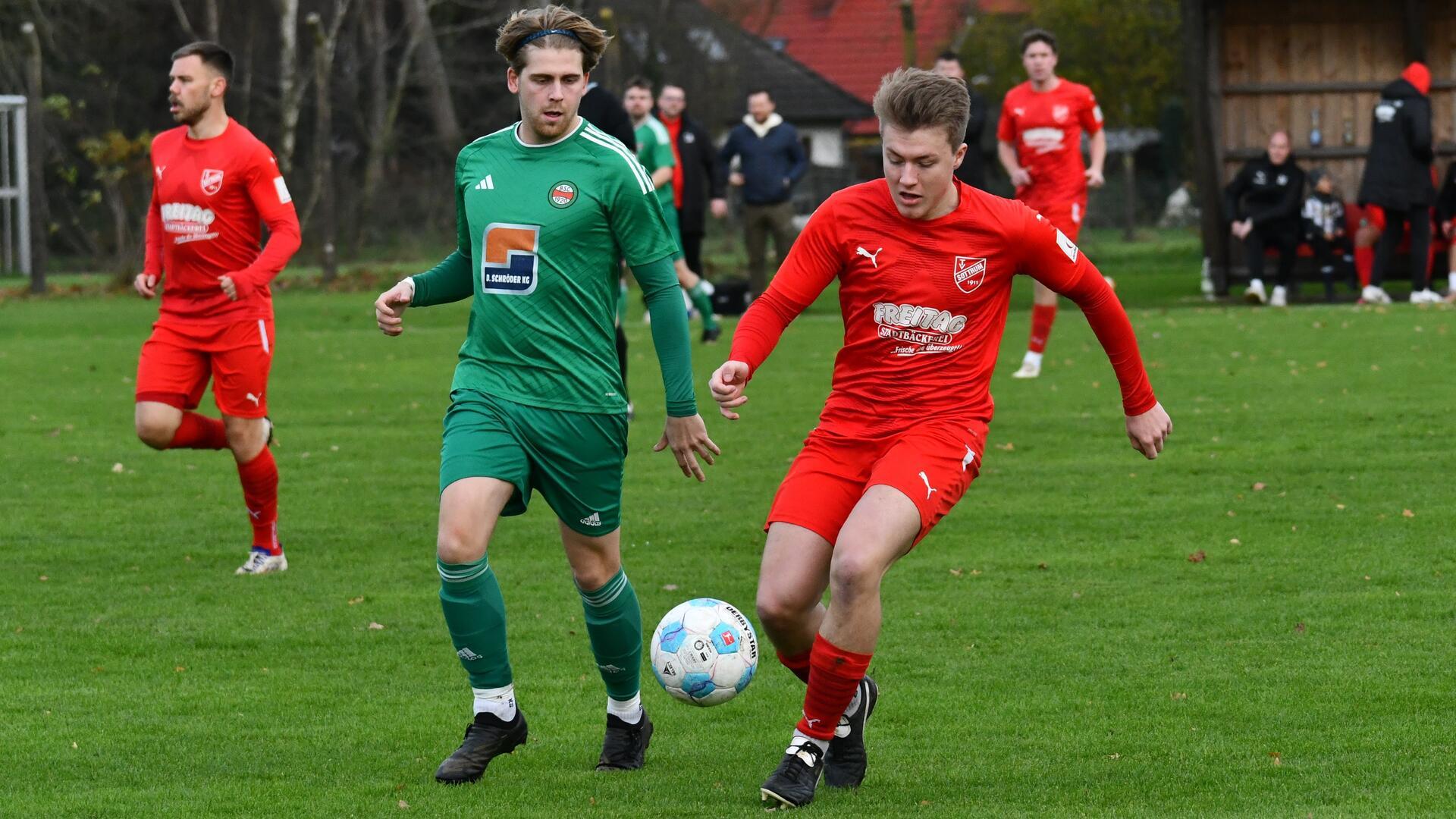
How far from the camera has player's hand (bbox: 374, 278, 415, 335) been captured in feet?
17.4

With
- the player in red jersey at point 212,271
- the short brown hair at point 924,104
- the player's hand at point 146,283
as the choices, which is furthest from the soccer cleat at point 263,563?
the short brown hair at point 924,104

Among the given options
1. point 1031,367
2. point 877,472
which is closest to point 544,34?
point 877,472

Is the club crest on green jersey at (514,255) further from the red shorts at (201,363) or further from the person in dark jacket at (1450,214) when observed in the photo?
the person in dark jacket at (1450,214)

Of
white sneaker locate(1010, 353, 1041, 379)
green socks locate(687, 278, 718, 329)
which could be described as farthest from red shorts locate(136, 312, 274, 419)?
white sneaker locate(1010, 353, 1041, 379)

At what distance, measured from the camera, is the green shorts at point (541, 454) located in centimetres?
516

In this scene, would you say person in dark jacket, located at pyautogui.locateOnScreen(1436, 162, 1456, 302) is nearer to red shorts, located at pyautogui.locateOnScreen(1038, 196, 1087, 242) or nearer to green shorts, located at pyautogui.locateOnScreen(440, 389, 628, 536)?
red shorts, located at pyautogui.locateOnScreen(1038, 196, 1087, 242)

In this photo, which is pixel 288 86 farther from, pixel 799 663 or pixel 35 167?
pixel 799 663

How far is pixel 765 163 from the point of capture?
64.9ft

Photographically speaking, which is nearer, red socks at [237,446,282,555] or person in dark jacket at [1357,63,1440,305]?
red socks at [237,446,282,555]

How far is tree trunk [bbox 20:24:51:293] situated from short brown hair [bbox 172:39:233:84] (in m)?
19.4

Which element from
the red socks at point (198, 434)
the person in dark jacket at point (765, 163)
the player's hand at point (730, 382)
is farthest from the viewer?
the person in dark jacket at point (765, 163)

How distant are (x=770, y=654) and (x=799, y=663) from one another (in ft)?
4.72

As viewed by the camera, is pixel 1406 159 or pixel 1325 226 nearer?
pixel 1406 159

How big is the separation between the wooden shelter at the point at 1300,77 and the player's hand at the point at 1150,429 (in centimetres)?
1579
